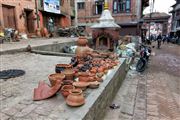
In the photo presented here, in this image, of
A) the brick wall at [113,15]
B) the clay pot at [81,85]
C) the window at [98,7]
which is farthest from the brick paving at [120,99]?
the window at [98,7]

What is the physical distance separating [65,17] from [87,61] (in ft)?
52.2

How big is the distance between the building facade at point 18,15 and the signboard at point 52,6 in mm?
1562

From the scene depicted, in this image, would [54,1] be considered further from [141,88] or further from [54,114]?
[54,114]

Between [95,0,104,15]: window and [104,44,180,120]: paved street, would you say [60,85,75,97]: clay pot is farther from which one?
[95,0,104,15]: window

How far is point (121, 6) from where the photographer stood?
22.4 meters

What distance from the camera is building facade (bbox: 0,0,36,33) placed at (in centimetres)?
1108

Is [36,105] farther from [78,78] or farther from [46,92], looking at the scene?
[78,78]

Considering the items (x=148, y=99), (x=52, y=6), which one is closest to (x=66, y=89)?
(x=148, y=99)

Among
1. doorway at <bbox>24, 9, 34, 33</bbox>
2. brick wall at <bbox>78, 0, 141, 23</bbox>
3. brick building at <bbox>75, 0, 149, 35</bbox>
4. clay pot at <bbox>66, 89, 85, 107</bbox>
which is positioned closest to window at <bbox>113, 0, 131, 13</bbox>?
brick building at <bbox>75, 0, 149, 35</bbox>

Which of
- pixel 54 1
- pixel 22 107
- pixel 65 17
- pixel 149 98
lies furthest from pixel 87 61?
→ pixel 65 17

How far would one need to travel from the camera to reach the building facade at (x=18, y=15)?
1108 cm

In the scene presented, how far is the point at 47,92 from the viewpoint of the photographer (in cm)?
274

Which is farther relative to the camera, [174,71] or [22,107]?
[174,71]

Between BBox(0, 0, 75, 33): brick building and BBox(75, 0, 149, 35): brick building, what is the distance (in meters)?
5.46
